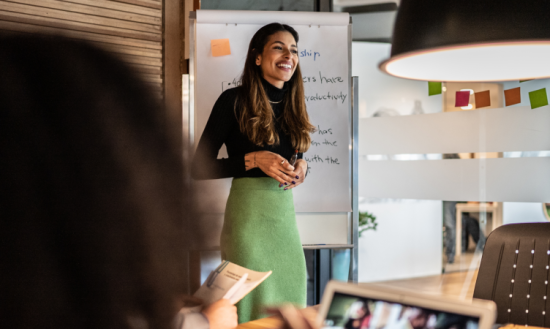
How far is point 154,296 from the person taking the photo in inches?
9.4

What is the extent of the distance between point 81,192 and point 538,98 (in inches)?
111

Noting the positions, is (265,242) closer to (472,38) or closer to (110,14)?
(472,38)

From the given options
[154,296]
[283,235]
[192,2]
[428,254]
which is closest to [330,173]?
[283,235]

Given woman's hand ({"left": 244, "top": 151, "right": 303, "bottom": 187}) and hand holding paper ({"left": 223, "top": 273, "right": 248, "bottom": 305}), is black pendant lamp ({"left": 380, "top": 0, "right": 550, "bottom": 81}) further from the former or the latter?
woman's hand ({"left": 244, "top": 151, "right": 303, "bottom": 187})

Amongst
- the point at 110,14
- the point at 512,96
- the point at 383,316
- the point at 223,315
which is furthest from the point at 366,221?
the point at 383,316

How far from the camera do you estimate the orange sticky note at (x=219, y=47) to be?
99.3 inches

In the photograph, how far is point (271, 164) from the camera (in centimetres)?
209

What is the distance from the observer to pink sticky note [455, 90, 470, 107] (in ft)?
9.53

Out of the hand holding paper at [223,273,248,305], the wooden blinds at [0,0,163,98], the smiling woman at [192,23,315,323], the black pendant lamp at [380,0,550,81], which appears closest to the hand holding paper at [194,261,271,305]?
the hand holding paper at [223,273,248,305]

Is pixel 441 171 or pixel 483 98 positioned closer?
pixel 483 98

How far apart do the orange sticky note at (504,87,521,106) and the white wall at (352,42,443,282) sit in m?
0.58

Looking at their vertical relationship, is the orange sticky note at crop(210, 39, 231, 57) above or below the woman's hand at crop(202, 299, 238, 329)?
above

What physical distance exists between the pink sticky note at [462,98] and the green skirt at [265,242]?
146cm

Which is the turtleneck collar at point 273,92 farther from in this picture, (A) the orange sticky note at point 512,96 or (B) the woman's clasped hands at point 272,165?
(A) the orange sticky note at point 512,96
